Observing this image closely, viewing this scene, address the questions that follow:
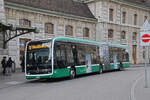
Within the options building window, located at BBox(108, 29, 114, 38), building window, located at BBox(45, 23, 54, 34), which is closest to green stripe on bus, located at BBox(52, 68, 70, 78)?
building window, located at BBox(45, 23, 54, 34)

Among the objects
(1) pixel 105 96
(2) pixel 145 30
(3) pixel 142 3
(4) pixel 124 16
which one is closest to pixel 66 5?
(4) pixel 124 16

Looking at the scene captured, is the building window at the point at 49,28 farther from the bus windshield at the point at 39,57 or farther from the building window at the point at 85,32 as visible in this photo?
the bus windshield at the point at 39,57

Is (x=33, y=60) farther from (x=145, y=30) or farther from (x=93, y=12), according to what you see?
(x=93, y=12)

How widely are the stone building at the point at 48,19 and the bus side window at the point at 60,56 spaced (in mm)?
10554

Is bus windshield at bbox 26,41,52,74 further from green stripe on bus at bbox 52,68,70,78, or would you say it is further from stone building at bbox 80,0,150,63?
stone building at bbox 80,0,150,63

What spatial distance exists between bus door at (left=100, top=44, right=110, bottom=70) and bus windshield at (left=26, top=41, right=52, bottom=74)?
8737 millimetres

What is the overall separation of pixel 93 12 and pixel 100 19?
5.76 ft

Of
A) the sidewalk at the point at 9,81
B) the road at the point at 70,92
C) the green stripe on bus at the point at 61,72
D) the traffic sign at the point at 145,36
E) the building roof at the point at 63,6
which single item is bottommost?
the sidewalk at the point at 9,81

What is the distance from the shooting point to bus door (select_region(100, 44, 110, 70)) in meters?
23.0

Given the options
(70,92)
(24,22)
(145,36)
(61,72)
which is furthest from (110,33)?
(70,92)

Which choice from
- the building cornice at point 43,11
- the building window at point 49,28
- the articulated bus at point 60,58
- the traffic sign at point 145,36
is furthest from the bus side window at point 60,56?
the building window at point 49,28

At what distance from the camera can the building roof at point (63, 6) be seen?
27953 millimetres

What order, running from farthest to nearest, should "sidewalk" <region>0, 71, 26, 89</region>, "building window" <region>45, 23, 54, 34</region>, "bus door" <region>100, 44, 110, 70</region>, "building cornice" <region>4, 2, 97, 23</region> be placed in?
"building window" <region>45, 23, 54, 34</region> → "building cornice" <region>4, 2, 97, 23</region> → "bus door" <region>100, 44, 110, 70</region> → "sidewalk" <region>0, 71, 26, 89</region>

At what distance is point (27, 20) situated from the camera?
27391mm
